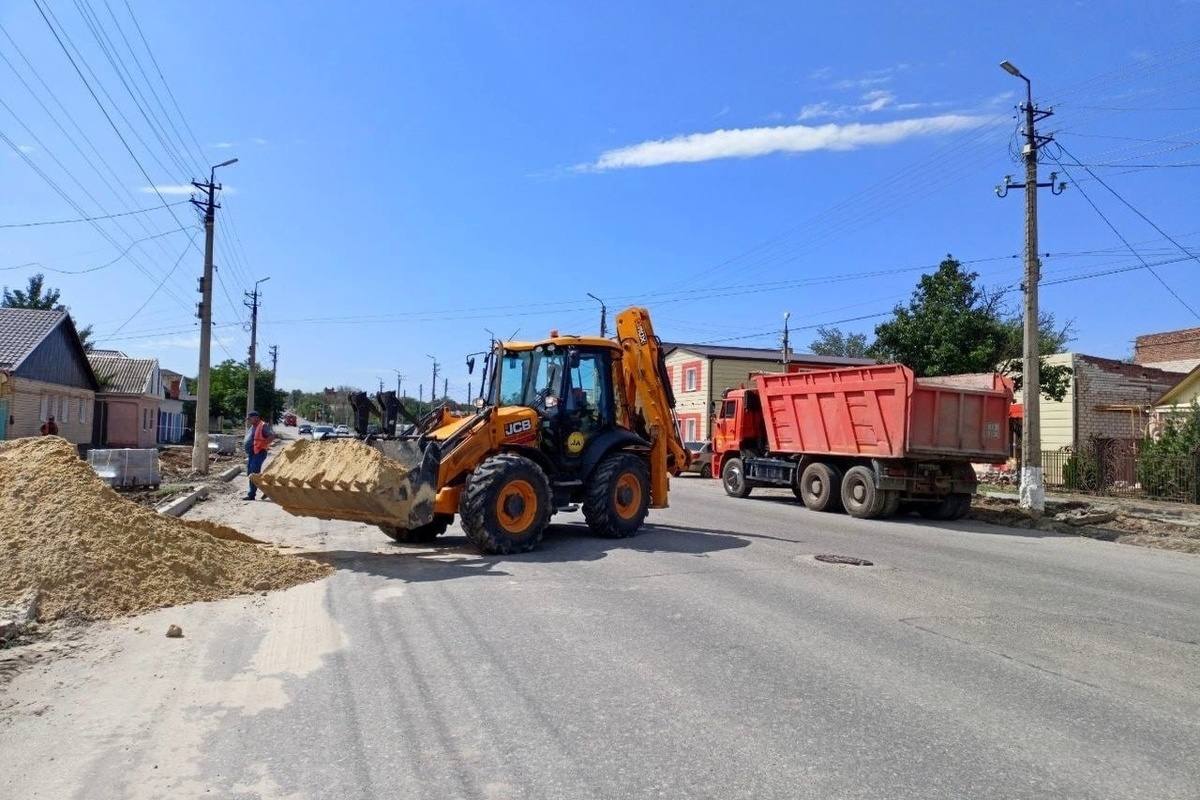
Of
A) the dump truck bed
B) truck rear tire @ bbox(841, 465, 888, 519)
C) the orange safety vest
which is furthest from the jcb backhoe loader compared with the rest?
the orange safety vest

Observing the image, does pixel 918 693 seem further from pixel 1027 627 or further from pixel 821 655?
pixel 1027 627

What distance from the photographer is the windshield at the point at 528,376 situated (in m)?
11.6

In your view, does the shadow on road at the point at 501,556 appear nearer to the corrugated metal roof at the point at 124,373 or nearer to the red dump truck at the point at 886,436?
the red dump truck at the point at 886,436

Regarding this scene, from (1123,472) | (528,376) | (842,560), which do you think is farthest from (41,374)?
(1123,472)

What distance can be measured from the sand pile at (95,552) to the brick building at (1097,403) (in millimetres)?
27524

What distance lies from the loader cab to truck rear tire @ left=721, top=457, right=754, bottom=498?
393 inches

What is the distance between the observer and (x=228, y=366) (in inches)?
2953

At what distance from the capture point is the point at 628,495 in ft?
39.3

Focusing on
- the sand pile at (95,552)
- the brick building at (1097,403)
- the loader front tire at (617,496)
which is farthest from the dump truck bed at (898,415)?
the brick building at (1097,403)

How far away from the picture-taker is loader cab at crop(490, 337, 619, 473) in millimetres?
11453

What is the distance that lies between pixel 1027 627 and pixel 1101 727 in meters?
2.41

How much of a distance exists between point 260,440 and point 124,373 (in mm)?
35463

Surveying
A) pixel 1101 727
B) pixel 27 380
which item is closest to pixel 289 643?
pixel 1101 727

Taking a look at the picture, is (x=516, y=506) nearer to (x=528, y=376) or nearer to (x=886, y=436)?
(x=528, y=376)
